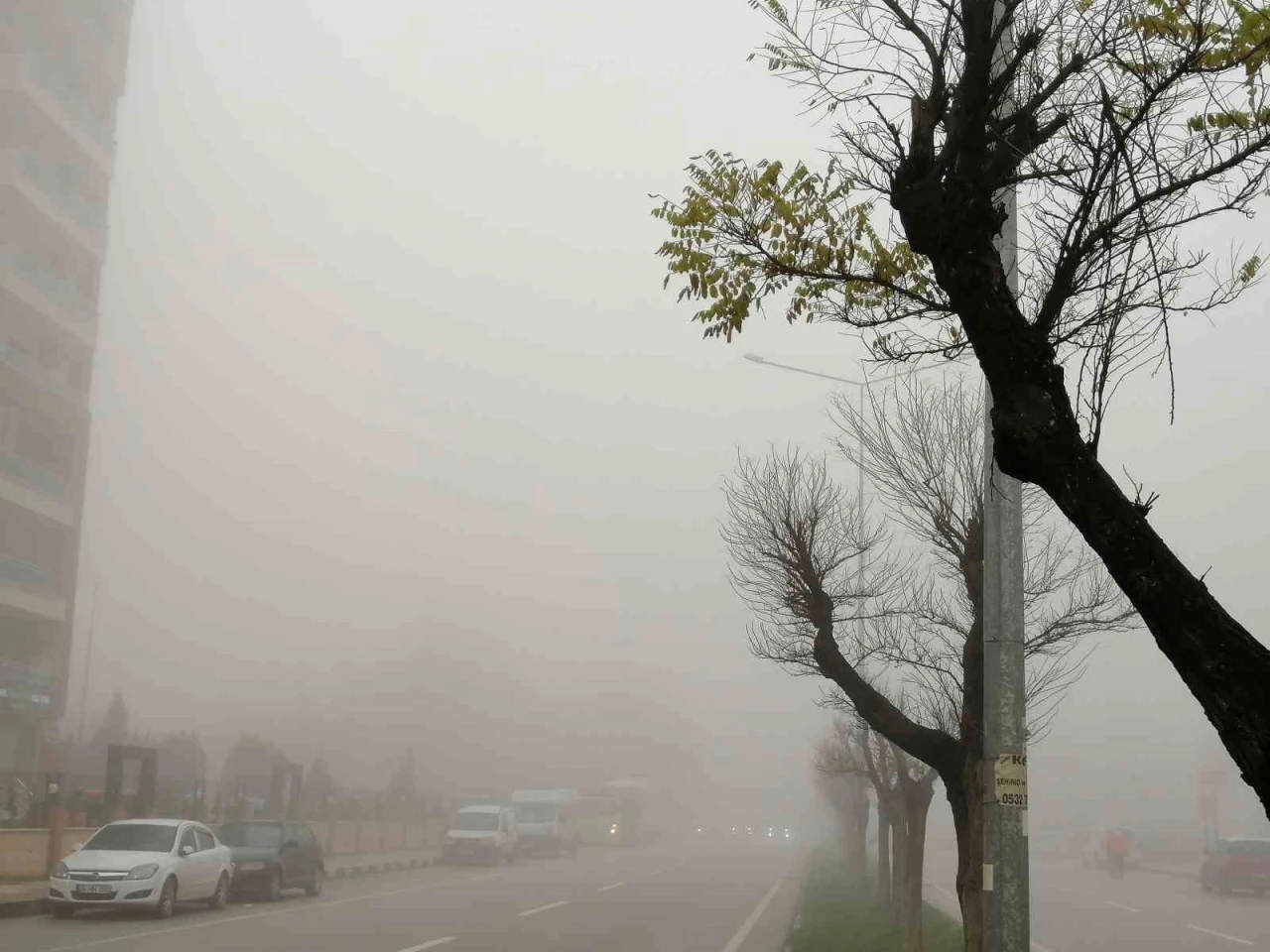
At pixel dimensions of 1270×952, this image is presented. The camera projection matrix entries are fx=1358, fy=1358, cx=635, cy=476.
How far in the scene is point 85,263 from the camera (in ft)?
175

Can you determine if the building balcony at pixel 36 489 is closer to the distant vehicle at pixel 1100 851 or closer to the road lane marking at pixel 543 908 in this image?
the road lane marking at pixel 543 908

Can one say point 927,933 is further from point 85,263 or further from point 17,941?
point 85,263

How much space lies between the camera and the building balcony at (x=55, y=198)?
4738 centimetres

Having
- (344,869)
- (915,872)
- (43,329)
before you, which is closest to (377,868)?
(344,869)

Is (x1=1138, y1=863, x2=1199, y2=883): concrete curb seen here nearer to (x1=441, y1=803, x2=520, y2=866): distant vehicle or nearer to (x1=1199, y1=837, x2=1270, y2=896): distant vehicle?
(x1=1199, y1=837, x2=1270, y2=896): distant vehicle

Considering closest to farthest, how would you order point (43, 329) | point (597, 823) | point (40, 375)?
1. point (40, 375)
2. point (43, 329)
3. point (597, 823)

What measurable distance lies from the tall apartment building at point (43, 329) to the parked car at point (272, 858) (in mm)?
19516

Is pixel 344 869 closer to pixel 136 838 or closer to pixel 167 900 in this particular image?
pixel 136 838

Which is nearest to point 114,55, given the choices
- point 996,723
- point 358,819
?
point 358,819

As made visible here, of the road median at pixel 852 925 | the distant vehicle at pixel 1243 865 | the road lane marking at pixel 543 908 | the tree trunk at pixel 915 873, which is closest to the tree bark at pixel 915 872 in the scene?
the tree trunk at pixel 915 873

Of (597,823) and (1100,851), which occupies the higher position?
(1100,851)

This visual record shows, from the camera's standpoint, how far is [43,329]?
4984 centimetres

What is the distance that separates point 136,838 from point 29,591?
26943 millimetres

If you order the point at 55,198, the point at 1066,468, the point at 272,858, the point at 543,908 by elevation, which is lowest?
the point at 543,908
